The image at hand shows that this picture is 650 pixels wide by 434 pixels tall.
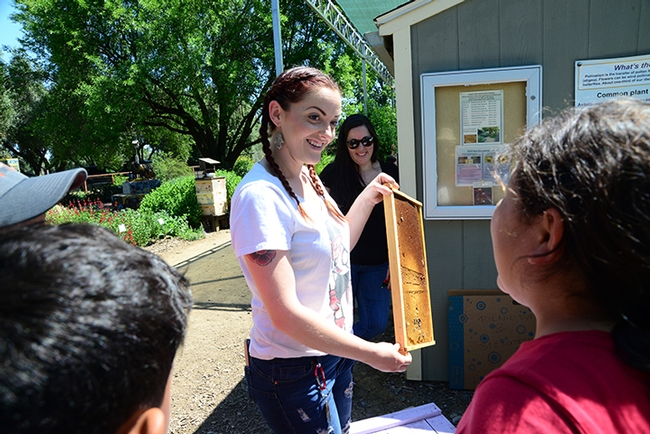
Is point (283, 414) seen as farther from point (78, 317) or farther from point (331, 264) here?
point (78, 317)

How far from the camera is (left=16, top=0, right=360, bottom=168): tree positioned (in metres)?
18.5

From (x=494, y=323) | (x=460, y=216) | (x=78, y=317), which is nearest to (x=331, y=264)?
(x=78, y=317)

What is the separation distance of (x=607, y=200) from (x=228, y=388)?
3.97m

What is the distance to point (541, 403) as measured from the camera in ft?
2.21

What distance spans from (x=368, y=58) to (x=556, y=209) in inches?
464

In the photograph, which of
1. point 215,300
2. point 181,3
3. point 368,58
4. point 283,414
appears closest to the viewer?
point 283,414

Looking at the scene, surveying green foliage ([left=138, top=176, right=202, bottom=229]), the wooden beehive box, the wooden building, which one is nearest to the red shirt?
the wooden building

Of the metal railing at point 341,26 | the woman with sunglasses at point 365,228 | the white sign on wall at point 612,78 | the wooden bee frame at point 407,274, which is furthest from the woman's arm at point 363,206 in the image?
the metal railing at point 341,26

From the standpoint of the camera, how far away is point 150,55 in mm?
18828

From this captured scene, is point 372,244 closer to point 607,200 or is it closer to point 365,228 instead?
point 365,228

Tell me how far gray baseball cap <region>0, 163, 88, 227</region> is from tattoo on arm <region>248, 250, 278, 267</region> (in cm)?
58

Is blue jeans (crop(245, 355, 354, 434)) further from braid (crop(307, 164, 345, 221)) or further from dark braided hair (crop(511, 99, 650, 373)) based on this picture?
dark braided hair (crop(511, 99, 650, 373))

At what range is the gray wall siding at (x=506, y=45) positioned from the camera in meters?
2.97

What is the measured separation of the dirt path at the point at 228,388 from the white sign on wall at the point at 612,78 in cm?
244
